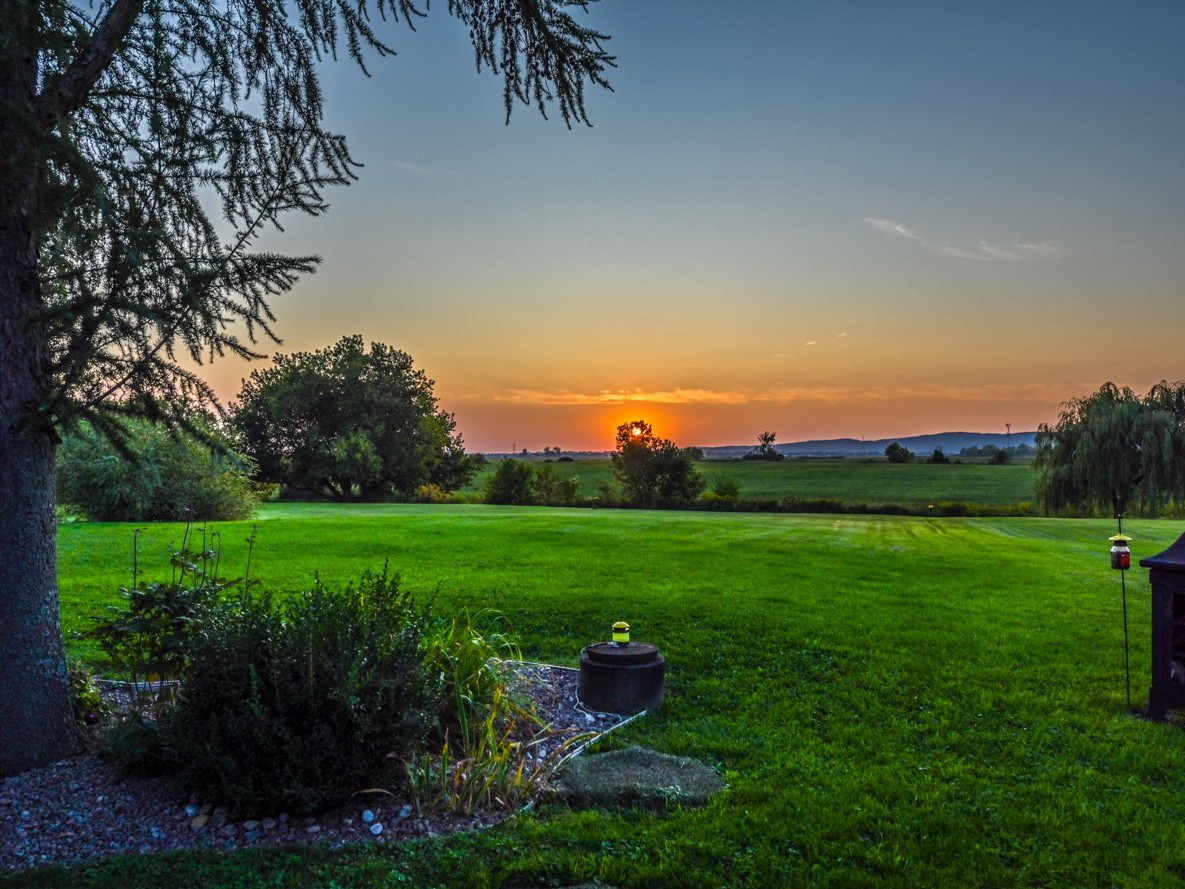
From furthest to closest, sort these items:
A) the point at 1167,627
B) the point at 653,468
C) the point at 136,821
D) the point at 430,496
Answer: the point at 653,468 < the point at 430,496 < the point at 1167,627 < the point at 136,821

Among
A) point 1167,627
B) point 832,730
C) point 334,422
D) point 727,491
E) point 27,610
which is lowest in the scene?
point 832,730

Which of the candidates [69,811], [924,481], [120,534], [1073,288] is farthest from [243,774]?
[924,481]

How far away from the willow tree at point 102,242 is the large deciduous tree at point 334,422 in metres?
34.1

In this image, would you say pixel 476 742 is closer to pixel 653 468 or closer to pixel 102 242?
pixel 102 242

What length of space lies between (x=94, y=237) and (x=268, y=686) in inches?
93.8

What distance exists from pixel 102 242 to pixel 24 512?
1461 mm

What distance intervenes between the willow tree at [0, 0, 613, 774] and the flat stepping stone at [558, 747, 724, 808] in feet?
9.15

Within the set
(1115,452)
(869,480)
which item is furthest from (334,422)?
(869,480)

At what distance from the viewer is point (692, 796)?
146 inches

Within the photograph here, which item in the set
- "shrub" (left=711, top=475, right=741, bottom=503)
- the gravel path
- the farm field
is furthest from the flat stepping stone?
"shrub" (left=711, top=475, right=741, bottom=503)

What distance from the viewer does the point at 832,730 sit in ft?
15.8

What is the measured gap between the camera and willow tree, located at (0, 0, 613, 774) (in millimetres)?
3344

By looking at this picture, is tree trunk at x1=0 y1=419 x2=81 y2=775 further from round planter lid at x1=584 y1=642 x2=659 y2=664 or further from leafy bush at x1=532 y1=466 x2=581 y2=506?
leafy bush at x1=532 y1=466 x2=581 y2=506

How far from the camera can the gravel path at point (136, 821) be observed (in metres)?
3.11
